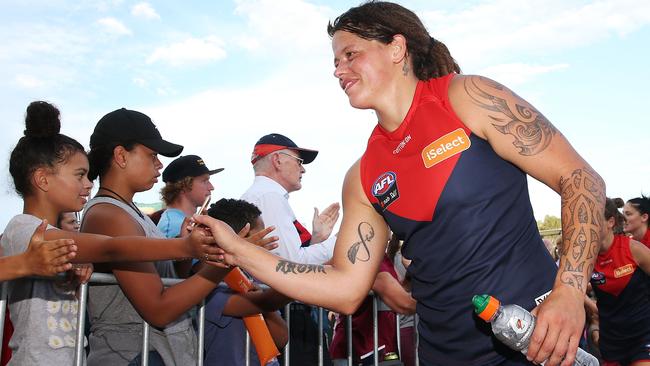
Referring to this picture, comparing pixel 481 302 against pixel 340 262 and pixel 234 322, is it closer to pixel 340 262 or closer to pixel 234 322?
pixel 340 262

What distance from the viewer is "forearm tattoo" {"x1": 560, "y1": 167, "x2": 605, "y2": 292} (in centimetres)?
237

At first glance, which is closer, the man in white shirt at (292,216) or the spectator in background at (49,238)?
the spectator in background at (49,238)

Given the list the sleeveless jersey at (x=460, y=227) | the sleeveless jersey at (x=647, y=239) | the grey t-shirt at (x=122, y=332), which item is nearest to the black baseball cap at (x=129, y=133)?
the grey t-shirt at (x=122, y=332)

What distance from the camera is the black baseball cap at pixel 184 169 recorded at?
6648 mm

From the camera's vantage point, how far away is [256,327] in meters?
4.21

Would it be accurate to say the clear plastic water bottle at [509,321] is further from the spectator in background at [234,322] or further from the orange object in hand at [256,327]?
the spectator in background at [234,322]

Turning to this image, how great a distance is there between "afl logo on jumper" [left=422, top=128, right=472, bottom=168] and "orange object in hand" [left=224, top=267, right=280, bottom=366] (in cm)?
163

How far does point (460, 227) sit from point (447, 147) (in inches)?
12.5

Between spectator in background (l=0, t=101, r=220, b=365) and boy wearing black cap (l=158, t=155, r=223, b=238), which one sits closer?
spectator in background (l=0, t=101, r=220, b=365)

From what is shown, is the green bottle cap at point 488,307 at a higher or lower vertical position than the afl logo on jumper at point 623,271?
lower

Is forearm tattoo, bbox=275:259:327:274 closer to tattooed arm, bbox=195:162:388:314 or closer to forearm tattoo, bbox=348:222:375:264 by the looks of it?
tattooed arm, bbox=195:162:388:314

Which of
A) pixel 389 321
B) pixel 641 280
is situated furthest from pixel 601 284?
pixel 389 321

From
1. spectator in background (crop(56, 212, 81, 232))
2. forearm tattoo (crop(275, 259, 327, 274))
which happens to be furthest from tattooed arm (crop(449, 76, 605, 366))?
spectator in background (crop(56, 212, 81, 232))

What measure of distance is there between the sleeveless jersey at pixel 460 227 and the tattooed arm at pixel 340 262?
30 centimetres
